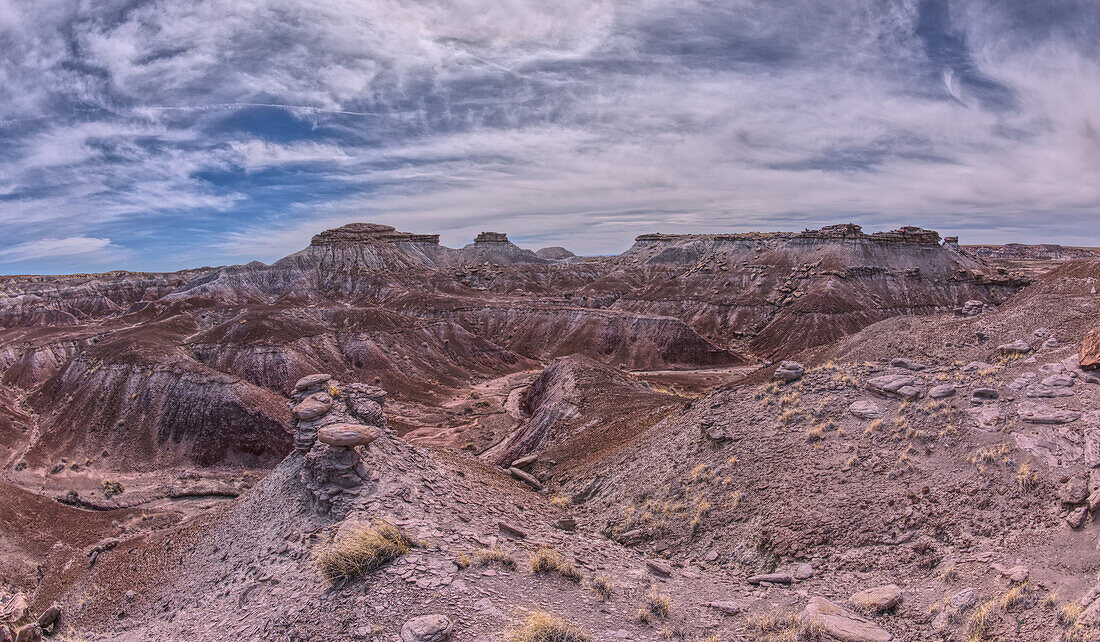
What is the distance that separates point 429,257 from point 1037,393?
158125mm

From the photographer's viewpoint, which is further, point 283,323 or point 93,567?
point 283,323

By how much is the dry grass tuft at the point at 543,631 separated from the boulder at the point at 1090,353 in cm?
1467

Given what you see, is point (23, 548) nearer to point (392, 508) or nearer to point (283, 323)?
point (392, 508)

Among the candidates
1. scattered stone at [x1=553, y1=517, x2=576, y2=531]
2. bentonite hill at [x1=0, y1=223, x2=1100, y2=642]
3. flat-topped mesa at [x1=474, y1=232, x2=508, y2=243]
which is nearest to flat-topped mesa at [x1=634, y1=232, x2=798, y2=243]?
flat-topped mesa at [x1=474, y1=232, x2=508, y2=243]

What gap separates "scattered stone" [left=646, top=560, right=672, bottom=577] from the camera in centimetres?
1198

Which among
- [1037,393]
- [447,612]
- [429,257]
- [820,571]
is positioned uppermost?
[429,257]

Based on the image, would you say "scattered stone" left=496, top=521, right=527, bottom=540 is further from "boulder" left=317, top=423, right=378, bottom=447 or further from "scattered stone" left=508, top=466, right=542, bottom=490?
"scattered stone" left=508, top=466, right=542, bottom=490

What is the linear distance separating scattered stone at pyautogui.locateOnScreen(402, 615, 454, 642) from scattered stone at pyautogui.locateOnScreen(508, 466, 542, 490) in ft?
40.7

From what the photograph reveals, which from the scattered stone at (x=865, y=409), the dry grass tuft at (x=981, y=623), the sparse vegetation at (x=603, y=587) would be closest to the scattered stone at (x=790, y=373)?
the scattered stone at (x=865, y=409)

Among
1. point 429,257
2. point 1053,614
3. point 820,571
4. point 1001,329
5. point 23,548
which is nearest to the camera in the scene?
point 1053,614

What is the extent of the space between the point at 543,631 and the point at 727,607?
14.7 feet

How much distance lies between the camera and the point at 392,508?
1250 cm

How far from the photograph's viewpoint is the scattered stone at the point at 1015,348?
16011 millimetres

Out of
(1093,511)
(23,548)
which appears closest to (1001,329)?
(1093,511)
